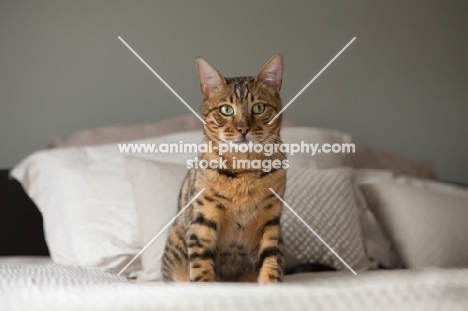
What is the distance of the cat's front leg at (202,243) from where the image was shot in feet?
4.34

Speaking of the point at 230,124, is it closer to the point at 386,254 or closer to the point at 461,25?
the point at 386,254

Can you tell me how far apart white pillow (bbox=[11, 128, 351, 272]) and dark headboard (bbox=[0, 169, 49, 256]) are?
113 mm

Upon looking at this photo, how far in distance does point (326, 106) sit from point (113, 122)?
33.2 inches

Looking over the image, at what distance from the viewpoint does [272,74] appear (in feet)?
4.62

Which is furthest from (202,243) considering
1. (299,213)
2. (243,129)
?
(299,213)

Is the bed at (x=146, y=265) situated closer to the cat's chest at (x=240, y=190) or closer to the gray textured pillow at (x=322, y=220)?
the gray textured pillow at (x=322, y=220)

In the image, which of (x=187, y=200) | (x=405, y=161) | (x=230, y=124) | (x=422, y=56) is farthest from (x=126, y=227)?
(x=422, y=56)

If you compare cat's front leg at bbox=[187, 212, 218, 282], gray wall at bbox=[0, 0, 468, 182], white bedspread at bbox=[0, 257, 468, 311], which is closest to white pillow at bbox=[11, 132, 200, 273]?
gray wall at bbox=[0, 0, 468, 182]

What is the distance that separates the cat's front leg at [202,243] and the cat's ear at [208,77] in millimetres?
289

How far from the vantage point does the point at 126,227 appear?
5.89 ft

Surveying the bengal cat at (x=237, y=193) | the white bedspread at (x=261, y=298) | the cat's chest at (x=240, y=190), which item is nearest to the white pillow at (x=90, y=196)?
the bengal cat at (x=237, y=193)

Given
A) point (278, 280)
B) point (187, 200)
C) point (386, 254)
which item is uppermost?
point (187, 200)

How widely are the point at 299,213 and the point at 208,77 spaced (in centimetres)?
57

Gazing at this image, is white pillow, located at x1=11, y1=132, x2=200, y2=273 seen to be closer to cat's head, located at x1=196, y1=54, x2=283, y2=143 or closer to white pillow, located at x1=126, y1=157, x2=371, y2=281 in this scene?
white pillow, located at x1=126, y1=157, x2=371, y2=281
